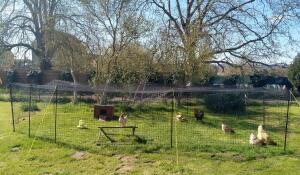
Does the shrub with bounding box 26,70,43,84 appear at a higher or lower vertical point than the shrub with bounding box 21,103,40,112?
higher

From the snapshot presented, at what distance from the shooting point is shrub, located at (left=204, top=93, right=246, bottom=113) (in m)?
17.8

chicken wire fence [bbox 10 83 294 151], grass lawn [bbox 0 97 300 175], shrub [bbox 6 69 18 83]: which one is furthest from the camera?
shrub [bbox 6 69 18 83]

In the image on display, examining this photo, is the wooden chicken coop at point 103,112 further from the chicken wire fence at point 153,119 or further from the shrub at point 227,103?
the shrub at point 227,103

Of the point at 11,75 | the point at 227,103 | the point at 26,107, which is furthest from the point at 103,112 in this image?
the point at 11,75

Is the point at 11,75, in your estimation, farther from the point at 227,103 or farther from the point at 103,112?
the point at 227,103

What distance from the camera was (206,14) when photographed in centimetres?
2228

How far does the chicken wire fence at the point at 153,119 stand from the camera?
9.89m

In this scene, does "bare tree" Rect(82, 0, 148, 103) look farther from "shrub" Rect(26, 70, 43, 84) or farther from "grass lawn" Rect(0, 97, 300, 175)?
"shrub" Rect(26, 70, 43, 84)

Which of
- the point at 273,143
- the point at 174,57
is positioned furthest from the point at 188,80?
the point at 273,143

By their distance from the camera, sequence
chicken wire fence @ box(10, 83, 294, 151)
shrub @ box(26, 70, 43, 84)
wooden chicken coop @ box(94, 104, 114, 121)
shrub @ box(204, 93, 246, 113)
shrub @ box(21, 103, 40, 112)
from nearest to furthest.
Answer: chicken wire fence @ box(10, 83, 294, 151) < wooden chicken coop @ box(94, 104, 114, 121) < shrub @ box(21, 103, 40, 112) < shrub @ box(204, 93, 246, 113) < shrub @ box(26, 70, 43, 84)

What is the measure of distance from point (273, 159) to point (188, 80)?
12572 mm

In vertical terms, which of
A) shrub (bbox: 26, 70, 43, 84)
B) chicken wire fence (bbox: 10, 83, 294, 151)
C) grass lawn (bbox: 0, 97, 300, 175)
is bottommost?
grass lawn (bbox: 0, 97, 300, 175)

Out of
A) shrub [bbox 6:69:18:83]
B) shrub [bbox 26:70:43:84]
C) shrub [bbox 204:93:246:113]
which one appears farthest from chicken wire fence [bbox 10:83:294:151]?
shrub [bbox 6:69:18:83]

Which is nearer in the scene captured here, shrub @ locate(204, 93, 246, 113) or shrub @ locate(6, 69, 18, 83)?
shrub @ locate(204, 93, 246, 113)
